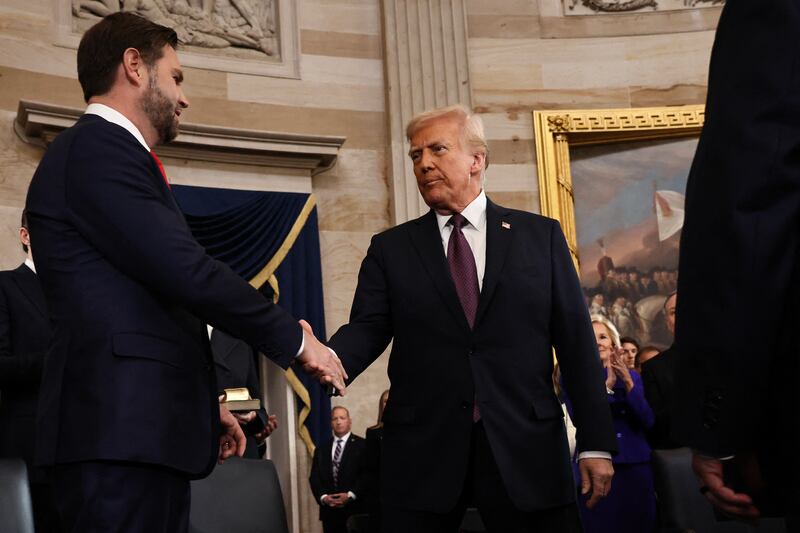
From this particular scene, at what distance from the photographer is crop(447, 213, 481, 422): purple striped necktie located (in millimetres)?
3434

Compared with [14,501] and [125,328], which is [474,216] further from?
→ [14,501]

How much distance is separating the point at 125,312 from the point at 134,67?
79 centimetres

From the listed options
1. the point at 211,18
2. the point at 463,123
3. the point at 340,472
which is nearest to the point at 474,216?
the point at 463,123

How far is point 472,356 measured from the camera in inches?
131

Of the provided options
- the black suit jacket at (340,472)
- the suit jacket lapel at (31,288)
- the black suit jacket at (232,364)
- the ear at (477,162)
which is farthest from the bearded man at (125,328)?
the black suit jacket at (340,472)

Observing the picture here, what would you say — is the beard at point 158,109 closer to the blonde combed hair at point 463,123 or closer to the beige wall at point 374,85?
the blonde combed hair at point 463,123

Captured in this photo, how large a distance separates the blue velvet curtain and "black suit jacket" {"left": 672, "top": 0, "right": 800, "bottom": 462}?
6.75 metres

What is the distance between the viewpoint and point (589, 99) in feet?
31.9

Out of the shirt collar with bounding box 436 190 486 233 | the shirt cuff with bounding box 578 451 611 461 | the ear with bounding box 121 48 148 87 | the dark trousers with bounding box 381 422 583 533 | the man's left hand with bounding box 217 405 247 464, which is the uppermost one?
the ear with bounding box 121 48 148 87

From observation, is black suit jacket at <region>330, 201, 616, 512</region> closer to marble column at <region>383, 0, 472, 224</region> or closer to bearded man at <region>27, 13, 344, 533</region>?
bearded man at <region>27, 13, 344, 533</region>

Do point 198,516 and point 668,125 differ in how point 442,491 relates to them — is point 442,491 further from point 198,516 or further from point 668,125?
point 668,125

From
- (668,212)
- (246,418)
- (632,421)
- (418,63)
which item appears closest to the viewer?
(246,418)

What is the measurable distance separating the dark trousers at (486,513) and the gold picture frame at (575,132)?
6.23 m

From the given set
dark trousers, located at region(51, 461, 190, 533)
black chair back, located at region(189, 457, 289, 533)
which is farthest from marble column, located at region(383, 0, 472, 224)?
dark trousers, located at region(51, 461, 190, 533)
